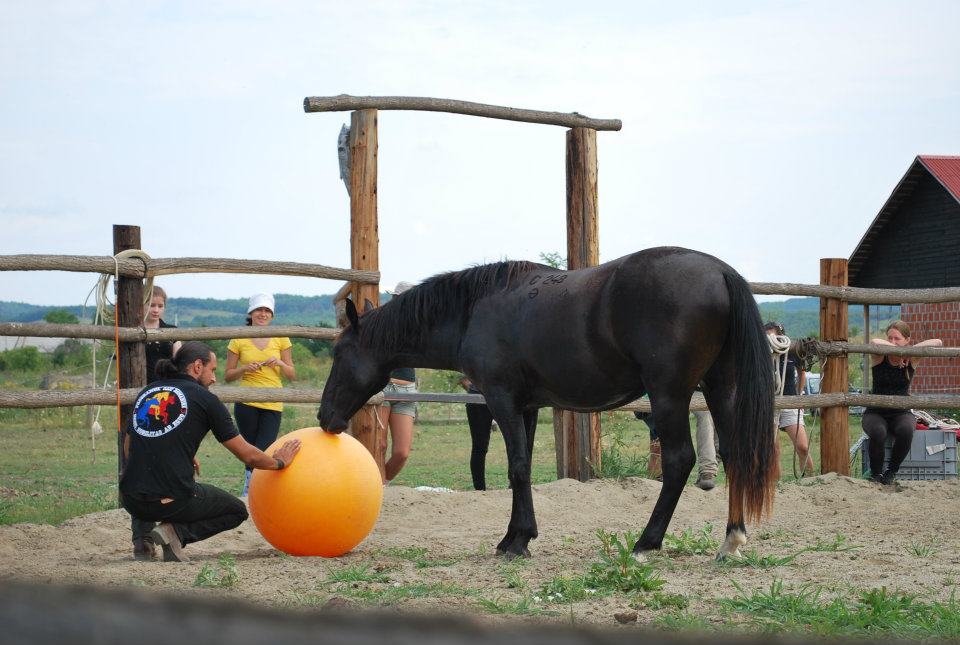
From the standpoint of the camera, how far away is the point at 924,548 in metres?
5.30

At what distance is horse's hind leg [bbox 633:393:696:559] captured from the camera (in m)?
5.07

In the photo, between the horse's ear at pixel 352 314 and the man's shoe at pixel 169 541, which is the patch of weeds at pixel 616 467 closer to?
the horse's ear at pixel 352 314

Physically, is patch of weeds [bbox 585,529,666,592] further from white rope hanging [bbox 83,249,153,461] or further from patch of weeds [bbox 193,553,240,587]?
white rope hanging [bbox 83,249,153,461]

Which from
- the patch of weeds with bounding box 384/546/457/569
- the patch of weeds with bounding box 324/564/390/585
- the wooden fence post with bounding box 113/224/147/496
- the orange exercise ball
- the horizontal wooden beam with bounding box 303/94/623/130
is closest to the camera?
the patch of weeds with bounding box 324/564/390/585

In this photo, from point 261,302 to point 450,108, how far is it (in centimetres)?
205

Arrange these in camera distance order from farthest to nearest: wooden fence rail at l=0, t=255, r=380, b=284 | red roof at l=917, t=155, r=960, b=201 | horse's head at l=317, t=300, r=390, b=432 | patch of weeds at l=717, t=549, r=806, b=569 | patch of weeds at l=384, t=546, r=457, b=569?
red roof at l=917, t=155, r=960, b=201
wooden fence rail at l=0, t=255, r=380, b=284
horse's head at l=317, t=300, r=390, b=432
patch of weeds at l=384, t=546, r=457, b=569
patch of weeds at l=717, t=549, r=806, b=569

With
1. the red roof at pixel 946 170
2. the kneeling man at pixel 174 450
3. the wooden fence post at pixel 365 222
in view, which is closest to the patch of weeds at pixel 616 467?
the wooden fence post at pixel 365 222

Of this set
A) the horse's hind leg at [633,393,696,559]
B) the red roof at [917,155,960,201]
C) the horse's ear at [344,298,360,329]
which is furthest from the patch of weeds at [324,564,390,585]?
the red roof at [917,155,960,201]

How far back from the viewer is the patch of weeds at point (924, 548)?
5.17m

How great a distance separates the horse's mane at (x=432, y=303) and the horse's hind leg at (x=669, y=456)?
4.04 feet

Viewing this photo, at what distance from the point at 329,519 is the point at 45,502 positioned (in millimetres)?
3247

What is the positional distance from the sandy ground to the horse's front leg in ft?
0.45

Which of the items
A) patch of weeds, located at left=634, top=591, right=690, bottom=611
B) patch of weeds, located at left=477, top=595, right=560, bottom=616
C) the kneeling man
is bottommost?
patch of weeds, located at left=634, top=591, right=690, bottom=611

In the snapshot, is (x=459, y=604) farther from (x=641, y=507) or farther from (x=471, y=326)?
(x=641, y=507)
